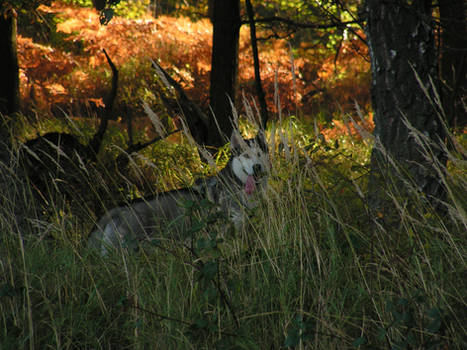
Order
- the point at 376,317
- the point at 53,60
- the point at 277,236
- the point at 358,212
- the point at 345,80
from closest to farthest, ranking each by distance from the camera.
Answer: the point at 376,317
the point at 277,236
the point at 358,212
the point at 53,60
the point at 345,80

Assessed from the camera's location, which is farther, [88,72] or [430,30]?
Answer: [88,72]

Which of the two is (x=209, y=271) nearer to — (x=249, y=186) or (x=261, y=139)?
(x=249, y=186)

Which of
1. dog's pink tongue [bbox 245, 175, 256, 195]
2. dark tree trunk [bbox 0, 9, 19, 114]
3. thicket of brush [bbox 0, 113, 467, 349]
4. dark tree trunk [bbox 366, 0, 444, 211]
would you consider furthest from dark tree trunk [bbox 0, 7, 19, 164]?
dark tree trunk [bbox 366, 0, 444, 211]

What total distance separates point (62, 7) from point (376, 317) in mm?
11557

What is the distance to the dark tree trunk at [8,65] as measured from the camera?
7.58m

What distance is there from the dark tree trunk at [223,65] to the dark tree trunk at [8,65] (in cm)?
314

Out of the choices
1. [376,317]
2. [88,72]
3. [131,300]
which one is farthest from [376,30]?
[88,72]

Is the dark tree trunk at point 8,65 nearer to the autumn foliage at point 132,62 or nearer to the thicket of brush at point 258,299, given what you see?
the autumn foliage at point 132,62

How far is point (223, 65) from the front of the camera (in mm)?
6688

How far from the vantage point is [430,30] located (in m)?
3.78

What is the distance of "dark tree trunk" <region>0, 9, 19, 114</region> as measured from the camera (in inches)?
298

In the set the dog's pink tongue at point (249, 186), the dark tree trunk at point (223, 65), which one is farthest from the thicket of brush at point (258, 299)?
the dark tree trunk at point (223, 65)

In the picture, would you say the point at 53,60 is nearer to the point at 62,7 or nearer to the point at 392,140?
the point at 62,7

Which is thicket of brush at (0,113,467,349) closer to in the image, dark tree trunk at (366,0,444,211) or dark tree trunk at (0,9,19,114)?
dark tree trunk at (366,0,444,211)
